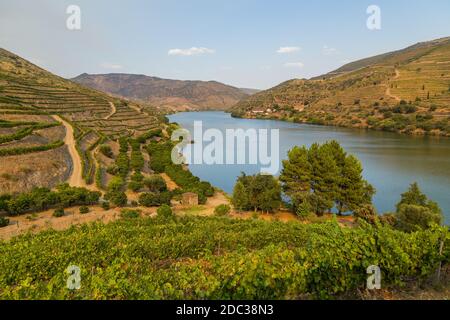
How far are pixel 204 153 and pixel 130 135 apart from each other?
54.8ft

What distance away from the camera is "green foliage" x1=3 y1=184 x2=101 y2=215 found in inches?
865

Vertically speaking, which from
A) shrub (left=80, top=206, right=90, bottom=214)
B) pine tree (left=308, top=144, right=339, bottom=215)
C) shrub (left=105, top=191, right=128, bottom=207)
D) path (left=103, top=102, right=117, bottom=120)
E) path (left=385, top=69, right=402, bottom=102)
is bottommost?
shrub (left=80, top=206, right=90, bottom=214)

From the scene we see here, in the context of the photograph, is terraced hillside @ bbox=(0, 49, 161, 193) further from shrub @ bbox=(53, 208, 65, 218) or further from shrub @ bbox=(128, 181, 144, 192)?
shrub @ bbox=(53, 208, 65, 218)

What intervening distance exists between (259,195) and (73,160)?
26.5 meters

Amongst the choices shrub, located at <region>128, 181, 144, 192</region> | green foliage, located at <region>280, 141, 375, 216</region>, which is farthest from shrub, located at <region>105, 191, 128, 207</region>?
green foliage, located at <region>280, 141, 375, 216</region>

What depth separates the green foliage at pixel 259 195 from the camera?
25775mm

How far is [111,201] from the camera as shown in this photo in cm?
2569

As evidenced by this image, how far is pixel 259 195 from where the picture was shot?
85.7 feet

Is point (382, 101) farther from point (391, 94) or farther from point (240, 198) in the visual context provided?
point (240, 198)

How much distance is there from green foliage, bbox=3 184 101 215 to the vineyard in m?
11.2

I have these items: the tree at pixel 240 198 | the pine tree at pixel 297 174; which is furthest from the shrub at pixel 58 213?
the pine tree at pixel 297 174

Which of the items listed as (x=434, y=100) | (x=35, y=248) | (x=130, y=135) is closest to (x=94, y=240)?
(x=35, y=248)
